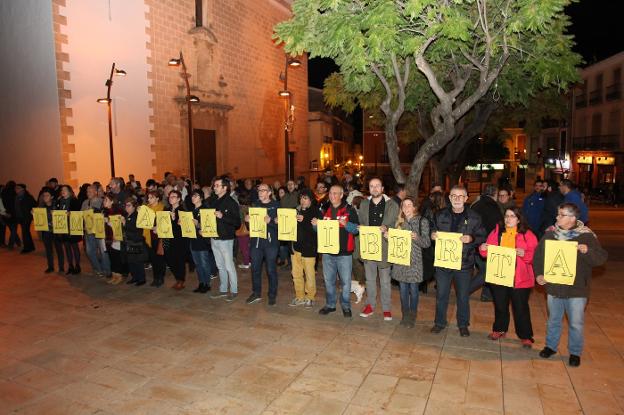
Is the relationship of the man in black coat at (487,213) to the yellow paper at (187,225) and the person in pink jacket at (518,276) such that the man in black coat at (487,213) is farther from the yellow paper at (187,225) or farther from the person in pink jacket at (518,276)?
the yellow paper at (187,225)

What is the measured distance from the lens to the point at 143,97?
18562 mm

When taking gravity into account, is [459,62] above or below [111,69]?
below

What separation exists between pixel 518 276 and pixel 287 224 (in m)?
3.53

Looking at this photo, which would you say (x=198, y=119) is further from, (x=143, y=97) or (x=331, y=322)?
(x=331, y=322)

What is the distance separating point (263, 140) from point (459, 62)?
1786 centimetres

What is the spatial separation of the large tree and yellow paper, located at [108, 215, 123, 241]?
4.75 m

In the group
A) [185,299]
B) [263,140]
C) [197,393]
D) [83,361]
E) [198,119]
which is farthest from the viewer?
[263,140]

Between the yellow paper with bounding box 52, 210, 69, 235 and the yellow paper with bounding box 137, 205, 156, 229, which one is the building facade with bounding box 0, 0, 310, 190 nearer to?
the yellow paper with bounding box 52, 210, 69, 235

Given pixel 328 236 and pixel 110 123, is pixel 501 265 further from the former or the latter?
pixel 110 123

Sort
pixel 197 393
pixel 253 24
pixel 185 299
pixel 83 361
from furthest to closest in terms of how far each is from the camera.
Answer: pixel 253 24 < pixel 185 299 < pixel 83 361 < pixel 197 393

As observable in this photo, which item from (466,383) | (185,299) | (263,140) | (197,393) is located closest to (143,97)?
(263,140)

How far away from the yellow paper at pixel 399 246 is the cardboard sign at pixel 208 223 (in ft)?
10.3

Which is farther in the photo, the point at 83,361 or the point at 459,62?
the point at 459,62

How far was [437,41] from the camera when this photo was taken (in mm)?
9219
